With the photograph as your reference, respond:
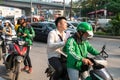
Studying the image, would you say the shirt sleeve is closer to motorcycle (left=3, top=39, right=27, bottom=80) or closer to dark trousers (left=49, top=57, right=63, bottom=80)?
dark trousers (left=49, top=57, right=63, bottom=80)

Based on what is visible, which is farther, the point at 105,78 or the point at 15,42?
the point at 15,42

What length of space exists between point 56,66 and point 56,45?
0.36 metres

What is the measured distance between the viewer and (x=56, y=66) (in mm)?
5688

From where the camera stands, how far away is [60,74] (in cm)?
561

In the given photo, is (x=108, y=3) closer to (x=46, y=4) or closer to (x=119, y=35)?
(x=46, y=4)

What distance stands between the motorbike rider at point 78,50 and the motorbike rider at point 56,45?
0.51 meters

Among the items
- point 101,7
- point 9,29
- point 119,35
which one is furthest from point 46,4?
point 9,29

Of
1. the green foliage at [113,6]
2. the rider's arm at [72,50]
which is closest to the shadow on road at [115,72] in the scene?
the rider's arm at [72,50]

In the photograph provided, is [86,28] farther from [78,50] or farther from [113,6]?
[113,6]

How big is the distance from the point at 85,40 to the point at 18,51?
12.2 feet

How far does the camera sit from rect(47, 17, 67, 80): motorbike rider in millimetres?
5695

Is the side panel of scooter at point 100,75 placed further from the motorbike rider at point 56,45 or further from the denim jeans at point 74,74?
the motorbike rider at point 56,45

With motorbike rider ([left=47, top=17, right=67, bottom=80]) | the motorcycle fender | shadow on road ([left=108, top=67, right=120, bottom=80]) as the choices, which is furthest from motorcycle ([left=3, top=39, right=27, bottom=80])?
shadow on road ([left=108, top=67, right=120, bottom=80])

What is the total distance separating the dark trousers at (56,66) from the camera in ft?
18.4
